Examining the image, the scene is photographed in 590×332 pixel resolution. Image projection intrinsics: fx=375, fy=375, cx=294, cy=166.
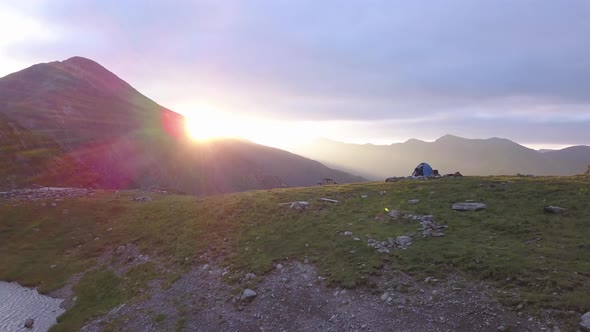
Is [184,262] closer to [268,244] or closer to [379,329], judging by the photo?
[268,244]

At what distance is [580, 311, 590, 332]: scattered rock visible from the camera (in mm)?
14533

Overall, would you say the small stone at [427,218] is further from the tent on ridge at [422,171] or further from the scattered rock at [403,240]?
the tent on ridge at [422,171]

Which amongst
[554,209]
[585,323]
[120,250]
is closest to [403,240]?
[585,323]

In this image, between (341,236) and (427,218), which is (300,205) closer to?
(341,236)

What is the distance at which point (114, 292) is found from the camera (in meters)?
28.7

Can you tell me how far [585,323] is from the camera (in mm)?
14773

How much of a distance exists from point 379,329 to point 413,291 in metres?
3.23

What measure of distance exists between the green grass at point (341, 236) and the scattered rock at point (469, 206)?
0.67 metres

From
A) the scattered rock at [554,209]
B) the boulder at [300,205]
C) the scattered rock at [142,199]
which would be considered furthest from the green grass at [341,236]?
the scattered rock at [142,199]

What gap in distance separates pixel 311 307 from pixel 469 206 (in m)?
17.0

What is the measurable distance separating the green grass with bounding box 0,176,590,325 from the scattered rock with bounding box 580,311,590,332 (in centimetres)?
53

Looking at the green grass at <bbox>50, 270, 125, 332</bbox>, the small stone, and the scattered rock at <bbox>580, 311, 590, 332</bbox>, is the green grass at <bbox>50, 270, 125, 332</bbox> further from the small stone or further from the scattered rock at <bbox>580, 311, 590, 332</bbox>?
the scattered rock at <bbox>580, 311, 590, 332</bbox>

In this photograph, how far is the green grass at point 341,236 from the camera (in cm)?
2028

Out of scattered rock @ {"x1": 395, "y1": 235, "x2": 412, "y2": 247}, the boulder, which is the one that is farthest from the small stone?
the boulder
